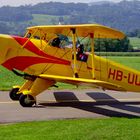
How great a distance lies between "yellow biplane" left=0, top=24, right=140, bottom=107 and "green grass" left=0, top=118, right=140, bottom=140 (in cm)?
327

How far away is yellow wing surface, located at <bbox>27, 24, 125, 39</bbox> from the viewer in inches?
521

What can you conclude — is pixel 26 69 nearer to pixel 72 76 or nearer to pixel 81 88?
pixel 72 76

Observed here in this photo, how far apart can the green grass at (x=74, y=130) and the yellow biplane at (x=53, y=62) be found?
3.27 m

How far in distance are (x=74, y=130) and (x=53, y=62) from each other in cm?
513

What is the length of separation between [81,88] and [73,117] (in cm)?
623

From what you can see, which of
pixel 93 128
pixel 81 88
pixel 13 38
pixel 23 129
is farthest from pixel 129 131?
pixel 81 88

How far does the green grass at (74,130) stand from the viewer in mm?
9117

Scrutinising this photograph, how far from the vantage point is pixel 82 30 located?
14438mm

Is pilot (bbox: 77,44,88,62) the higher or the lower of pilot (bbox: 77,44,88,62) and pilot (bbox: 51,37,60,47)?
the lower

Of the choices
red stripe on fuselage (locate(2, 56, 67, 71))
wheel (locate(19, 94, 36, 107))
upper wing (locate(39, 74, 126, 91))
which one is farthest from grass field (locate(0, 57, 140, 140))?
red stripe on fuselage (locate(2, 56, 67, 71))

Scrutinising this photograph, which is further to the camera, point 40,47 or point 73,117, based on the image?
point 40,47

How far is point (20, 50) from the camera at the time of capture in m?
14.4

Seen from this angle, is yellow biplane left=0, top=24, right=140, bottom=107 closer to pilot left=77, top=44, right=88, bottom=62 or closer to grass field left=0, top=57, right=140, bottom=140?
pilot left=77, top=44, right=88, bottom=62

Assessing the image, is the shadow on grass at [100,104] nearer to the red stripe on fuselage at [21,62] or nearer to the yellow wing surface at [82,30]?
the red stripe on fuselage at [21,62]
